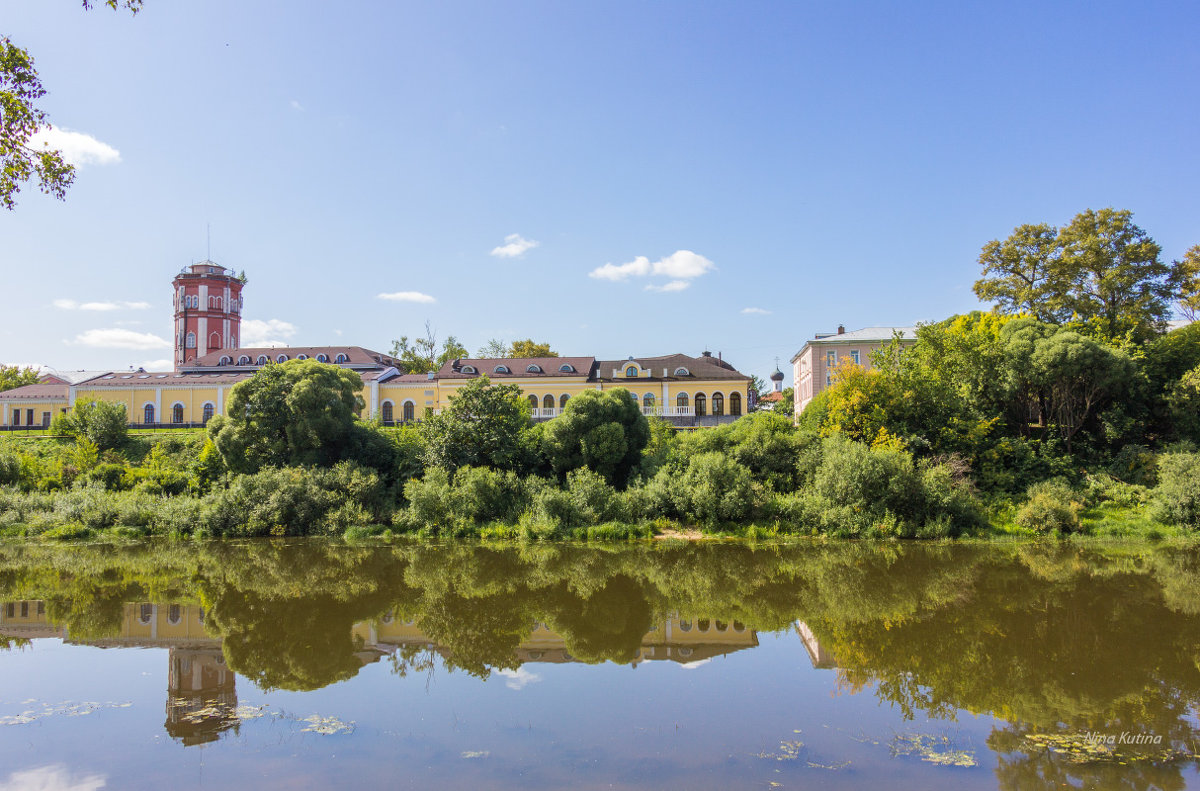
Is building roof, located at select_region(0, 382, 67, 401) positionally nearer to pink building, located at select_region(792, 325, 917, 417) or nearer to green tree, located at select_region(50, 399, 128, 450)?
green tree, located at select_region(50, 399, 128, 450)

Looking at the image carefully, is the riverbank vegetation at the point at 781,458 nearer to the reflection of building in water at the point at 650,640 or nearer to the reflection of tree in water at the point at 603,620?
the reflection of tree in water at the point at 603,620

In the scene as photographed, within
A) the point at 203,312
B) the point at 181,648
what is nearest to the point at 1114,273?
the point at 181,648

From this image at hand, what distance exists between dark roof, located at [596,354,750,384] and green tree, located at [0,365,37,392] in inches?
2083

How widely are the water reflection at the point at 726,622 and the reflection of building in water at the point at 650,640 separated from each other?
0.16 ft

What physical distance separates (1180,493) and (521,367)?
39.0 metres

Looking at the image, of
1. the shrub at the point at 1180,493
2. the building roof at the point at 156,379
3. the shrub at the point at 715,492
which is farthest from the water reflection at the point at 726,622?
the building roof at the point at 156,379

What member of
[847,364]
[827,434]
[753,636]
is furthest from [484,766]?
[847,364]

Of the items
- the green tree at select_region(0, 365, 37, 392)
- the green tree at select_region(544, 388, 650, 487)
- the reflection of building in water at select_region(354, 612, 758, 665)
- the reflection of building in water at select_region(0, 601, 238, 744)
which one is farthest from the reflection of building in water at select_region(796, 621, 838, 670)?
the green tree at select_region(0, 365, 37, 392)

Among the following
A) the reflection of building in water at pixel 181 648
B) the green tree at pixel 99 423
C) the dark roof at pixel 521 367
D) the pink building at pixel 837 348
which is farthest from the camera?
the dark roof at pixel 521 367

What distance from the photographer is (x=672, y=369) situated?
4916 cm

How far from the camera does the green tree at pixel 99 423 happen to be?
33344mm

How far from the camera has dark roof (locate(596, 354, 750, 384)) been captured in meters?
47.9

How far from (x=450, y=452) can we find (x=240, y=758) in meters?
17.2

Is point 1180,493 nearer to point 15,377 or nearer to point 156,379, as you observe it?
point 156,379
